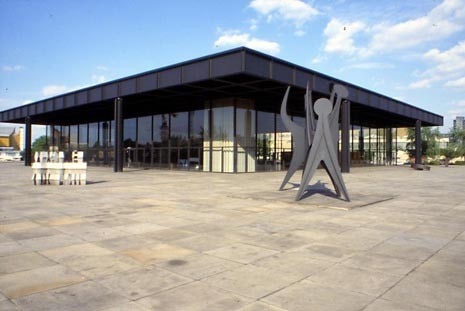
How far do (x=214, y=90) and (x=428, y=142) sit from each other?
65.3m

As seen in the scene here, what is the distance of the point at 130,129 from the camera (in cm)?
4409

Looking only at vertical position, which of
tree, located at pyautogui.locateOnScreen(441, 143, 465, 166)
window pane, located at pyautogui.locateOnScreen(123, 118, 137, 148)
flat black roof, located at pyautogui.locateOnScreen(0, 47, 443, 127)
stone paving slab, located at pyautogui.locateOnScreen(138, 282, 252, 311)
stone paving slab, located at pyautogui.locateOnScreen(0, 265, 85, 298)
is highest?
flat black roof, located at pyautogui.locateOnScreen(0, 47, 443, 127)

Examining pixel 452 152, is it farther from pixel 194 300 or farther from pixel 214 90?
pixel 194 300

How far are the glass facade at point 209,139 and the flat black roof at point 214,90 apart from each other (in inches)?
43.2

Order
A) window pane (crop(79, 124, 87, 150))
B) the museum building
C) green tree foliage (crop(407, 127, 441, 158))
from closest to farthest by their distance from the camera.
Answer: the museum building < window pane (crop(79, 124, 87, 150)) < green tree foliage (crop(407, 127, 441, 158))

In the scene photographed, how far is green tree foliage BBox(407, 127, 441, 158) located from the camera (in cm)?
7744

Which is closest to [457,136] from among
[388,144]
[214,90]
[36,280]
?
[388,144]

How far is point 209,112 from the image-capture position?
33781 mm

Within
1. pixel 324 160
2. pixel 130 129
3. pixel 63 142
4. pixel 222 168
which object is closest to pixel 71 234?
pixel 324 160

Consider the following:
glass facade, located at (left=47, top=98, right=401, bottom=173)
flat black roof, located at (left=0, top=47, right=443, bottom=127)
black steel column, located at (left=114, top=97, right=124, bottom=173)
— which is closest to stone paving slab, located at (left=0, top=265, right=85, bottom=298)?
flat black roof, located at (left=0, top=47, right=443, bottom=127)

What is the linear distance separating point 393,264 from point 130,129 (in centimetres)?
4111

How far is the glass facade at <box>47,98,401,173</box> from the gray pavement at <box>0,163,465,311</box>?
69.8 feet

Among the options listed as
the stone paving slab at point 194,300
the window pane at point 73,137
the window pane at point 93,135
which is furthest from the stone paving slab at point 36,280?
the window pane at point 73,137

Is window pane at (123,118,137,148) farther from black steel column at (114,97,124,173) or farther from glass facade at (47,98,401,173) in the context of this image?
black steel column at (114,97,124,173)
